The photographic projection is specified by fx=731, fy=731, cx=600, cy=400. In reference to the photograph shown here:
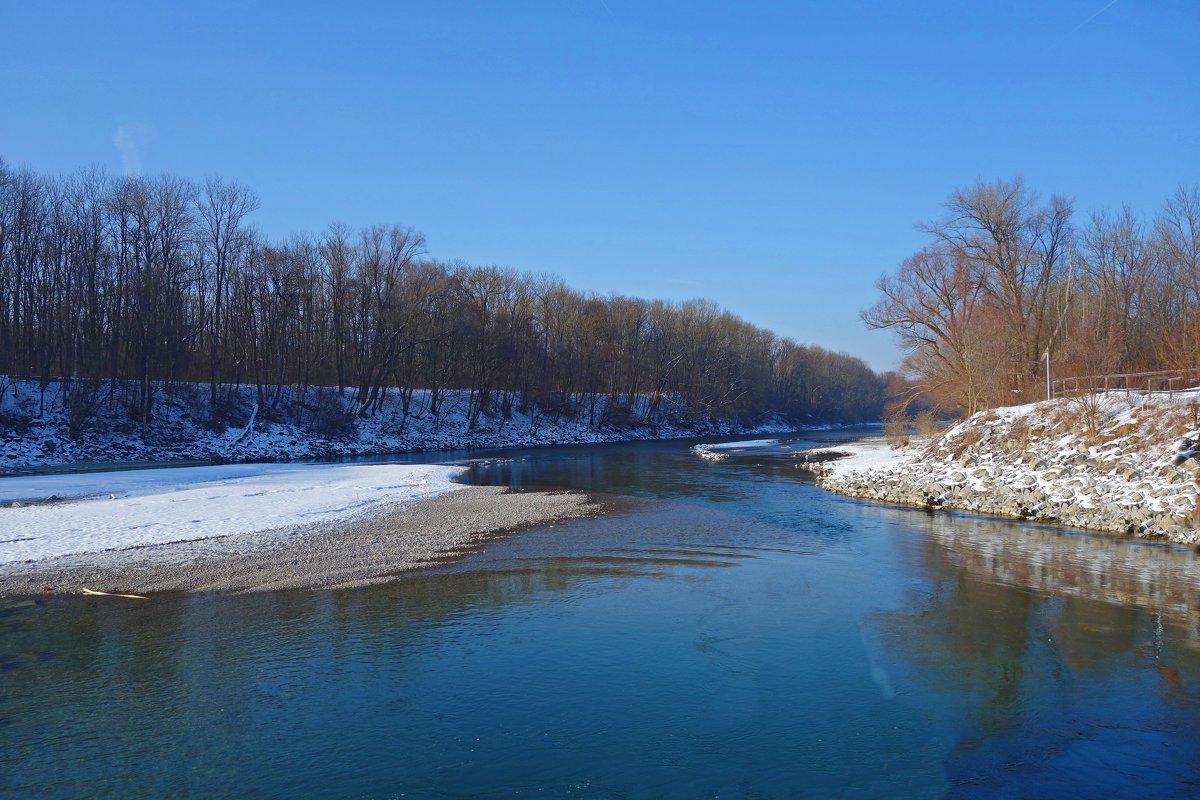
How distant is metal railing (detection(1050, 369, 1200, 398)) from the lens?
27219 mm

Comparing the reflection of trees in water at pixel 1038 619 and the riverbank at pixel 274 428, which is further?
the riverbank at pixel 274 428

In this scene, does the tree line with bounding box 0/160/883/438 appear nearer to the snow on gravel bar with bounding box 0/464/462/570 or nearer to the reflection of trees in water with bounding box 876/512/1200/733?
the snow on gravel bar with bounding box 0/464/462/570

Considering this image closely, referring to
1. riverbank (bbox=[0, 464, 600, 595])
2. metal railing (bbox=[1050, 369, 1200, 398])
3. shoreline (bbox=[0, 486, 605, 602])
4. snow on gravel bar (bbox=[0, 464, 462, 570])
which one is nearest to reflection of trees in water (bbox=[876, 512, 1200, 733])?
shoreline (bbox=[0, 486, 605, 602])

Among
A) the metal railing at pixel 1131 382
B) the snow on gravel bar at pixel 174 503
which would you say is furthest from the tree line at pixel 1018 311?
the snow on gravel bar at pixel 174 503

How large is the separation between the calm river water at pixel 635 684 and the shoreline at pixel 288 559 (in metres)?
0.96

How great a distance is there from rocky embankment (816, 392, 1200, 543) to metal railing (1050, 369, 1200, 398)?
1541 millimetres

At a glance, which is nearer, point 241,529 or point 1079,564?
point 1079,564

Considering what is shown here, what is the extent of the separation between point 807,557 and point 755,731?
934 cm

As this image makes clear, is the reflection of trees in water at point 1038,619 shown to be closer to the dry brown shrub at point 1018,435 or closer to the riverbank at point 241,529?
the dry brown shrub at point 1018,435

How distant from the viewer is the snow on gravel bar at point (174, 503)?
17047mm

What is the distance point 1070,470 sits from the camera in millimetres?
23047

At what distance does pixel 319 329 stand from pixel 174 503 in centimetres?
4454

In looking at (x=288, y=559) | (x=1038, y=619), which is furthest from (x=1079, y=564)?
(x=288, y=559)

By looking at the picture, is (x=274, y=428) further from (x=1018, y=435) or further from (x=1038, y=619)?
(x=1038, y=619)
